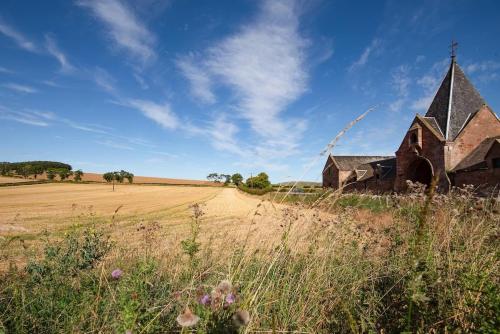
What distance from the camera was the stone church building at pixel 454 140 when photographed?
24359 millimetres

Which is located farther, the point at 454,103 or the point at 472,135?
the point at 454,103

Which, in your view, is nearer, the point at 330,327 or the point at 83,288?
the point at 330,327

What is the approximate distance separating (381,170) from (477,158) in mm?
15038

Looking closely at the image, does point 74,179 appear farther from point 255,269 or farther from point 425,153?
point 255,269

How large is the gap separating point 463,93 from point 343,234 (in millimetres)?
33574

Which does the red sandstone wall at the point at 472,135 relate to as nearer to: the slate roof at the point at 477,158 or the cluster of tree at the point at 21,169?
the slate roof at the point at 477,158

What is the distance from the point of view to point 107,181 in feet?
340

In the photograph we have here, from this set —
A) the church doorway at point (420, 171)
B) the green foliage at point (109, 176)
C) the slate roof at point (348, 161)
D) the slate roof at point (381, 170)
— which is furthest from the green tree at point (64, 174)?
the church doorway at point (420, 171)

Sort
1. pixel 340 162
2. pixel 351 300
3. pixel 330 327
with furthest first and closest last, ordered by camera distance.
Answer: pixel 340 162
pixel 351 300
pixel 330 327

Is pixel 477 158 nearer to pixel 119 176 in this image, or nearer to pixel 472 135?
pixel 472 135

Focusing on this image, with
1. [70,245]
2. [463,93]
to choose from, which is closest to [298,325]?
[70,245]

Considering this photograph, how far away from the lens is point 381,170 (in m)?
39.9

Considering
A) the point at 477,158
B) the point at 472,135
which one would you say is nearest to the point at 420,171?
the point at 472,135

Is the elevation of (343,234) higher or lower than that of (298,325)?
higher
